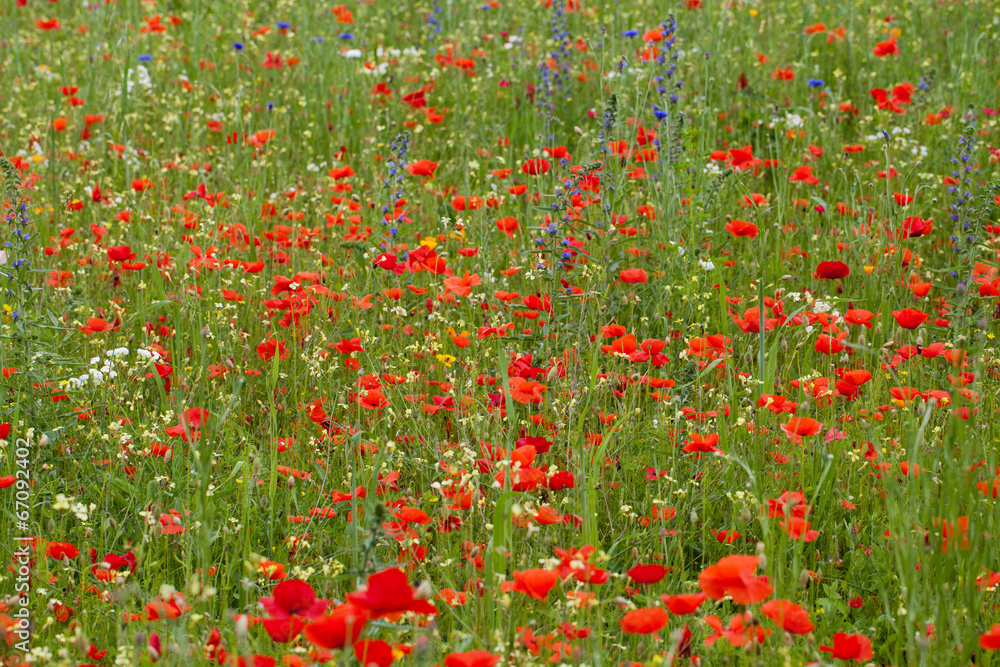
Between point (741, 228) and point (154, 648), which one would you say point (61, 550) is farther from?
point (741, 228)

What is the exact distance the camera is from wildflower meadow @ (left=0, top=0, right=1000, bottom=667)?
5.41 feet

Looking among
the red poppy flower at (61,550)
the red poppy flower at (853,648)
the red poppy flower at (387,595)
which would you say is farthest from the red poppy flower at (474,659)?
the red poppy flower at (61,550)

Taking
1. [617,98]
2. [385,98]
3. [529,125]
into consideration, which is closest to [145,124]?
[385,98]

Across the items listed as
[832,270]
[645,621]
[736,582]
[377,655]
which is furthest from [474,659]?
[832,270]

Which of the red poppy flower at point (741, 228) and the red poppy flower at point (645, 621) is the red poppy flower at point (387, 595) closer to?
the red poppy flower at point (645, 621)

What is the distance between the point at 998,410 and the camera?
246 cm

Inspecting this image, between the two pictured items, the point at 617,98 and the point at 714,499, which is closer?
the point at 714,499

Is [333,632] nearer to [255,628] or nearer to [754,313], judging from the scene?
[255,628]

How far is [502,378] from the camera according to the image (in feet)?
7.16

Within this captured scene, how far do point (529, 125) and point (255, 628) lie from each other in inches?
127

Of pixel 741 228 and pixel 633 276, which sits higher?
pixel 741 228

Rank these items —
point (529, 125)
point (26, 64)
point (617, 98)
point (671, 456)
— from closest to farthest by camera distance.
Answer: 1. point (671, 456)
2. point (617, 98)
3. point (529, 125)
4. point (26, 64)

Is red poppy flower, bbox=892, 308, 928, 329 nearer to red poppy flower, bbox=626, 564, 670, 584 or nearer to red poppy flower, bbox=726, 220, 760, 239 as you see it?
red poppy flower, bbox=726, 220, 760, 239

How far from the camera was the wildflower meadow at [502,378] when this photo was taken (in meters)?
1.65
